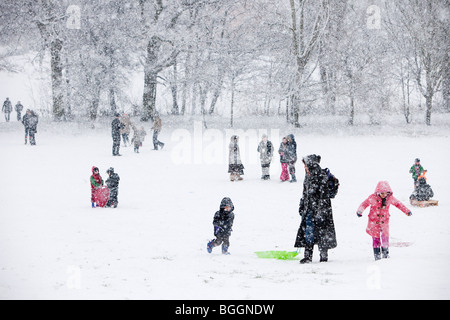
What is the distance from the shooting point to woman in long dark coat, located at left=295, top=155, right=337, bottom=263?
8219 mm

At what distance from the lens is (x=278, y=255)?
9.19 m

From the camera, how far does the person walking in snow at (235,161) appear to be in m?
17.4

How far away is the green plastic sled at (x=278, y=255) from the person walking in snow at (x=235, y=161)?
26.7 feet

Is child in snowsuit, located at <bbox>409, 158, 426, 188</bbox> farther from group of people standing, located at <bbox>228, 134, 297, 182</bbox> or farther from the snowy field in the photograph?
group of people standing, located at <bbox>228, 134, 297, 182</bbox>

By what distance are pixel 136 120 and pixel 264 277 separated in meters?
27.2

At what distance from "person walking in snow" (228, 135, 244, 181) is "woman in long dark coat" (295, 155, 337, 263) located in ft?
29.9

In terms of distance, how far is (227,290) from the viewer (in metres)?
6.55

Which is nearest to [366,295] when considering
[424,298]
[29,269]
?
[424,298]

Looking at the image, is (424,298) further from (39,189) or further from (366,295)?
(39,189)

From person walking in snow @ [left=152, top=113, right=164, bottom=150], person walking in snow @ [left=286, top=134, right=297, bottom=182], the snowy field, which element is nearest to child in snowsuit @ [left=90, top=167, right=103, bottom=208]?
the snowy field

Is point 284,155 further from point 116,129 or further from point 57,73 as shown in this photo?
point 57,73

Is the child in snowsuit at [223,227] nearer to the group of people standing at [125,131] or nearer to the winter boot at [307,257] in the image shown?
the winter boot at [307,257]

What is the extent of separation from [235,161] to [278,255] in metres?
8.51

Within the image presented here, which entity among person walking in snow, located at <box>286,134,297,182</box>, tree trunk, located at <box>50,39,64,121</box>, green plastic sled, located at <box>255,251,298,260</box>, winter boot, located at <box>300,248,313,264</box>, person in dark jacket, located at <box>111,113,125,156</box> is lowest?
green plastic sled, located at <box>255,251,298,260</box>
